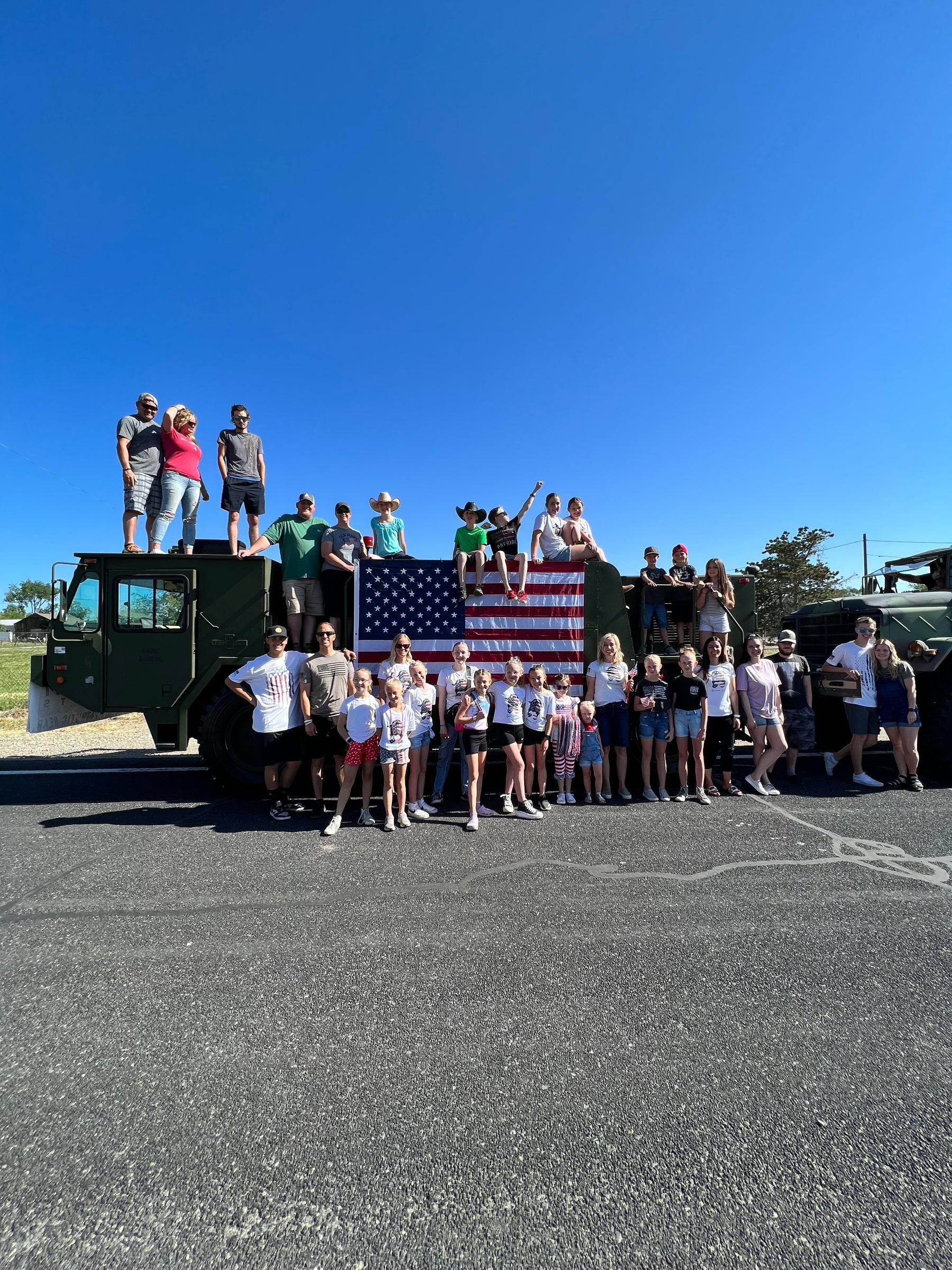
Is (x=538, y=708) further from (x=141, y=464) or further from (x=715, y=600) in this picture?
(x=141, y=464)

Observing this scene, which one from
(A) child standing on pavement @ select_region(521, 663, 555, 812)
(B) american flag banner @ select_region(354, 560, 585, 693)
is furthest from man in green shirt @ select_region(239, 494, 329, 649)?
(A) child standing on pavement @ select_region(521, 663, 555, 812)

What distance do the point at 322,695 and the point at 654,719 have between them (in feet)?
11.8

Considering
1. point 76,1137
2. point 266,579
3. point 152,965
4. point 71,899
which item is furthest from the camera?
point 266,579

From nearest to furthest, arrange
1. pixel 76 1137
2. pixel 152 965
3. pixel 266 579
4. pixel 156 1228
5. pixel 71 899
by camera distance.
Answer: pixel 156 1228 < pixel 76 1137 < pixel 152 965 < pixel 71 899 < pixel 266 579

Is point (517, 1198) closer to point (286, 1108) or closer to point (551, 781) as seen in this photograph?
point (286, 1108)

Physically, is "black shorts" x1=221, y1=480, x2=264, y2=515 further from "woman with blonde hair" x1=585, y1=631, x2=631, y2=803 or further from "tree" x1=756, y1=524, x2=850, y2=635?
"tree" x1=756, y1=524, x2=850, y2=635

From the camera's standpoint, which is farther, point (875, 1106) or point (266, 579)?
point (266, 579)

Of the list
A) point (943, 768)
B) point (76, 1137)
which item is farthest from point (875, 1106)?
point (943, 768)

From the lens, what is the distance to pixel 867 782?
6910mm

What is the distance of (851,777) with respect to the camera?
7258 mm

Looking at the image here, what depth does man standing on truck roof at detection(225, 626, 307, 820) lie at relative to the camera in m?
5.99

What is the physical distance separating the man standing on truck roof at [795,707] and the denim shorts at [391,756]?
15.4ft

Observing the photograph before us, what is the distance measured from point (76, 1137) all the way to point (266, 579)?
551cm

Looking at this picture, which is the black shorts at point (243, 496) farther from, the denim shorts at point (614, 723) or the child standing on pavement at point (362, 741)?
the denim shorts at point (614, 723)
